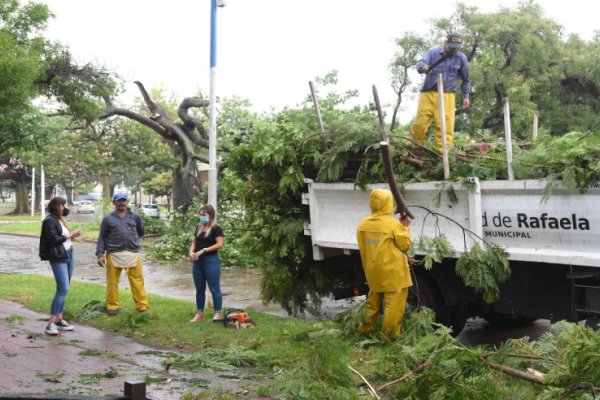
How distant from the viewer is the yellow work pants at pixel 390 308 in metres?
6.50

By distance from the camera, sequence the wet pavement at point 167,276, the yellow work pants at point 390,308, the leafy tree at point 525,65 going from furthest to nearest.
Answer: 1. the leafy tree at point 525,65
2. the wet pavement at point 167,276
3. the yellow work pants at point 390,308

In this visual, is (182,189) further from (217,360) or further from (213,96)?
(217,360)

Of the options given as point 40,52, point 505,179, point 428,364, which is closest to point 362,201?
point 505,179

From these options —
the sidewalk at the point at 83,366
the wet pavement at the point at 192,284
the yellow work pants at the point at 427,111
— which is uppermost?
the yellow work pants at the point at 427,111

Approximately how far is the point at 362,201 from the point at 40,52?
561cm

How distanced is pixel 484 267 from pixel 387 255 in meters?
0.87

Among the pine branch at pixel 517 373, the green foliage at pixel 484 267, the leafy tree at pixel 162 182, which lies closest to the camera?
the pine branch at pixel 517 373

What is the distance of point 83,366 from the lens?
20.8ft

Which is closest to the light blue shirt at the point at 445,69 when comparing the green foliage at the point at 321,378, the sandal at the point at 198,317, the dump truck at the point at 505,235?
the dump truck at the point at 505,235

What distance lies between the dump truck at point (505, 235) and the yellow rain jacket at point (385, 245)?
0.50 m

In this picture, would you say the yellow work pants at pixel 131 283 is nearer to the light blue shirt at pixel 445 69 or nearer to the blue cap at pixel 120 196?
the blue cap at pixel 120 196

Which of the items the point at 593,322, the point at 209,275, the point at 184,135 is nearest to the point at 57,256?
the point at 209,275

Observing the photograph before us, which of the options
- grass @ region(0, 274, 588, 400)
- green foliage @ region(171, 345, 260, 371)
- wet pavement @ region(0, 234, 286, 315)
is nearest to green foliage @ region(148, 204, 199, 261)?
wet pavement @ region(0, 234, 286, 315)

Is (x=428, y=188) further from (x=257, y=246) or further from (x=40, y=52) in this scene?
(x=40, y=52)
